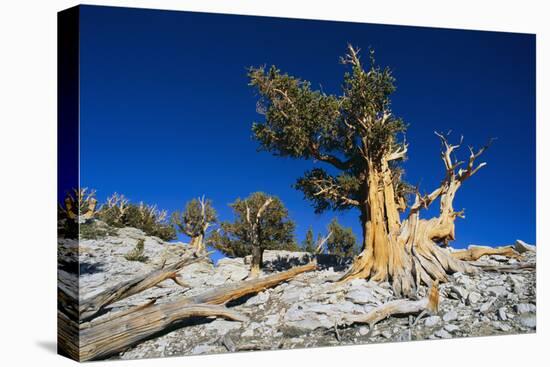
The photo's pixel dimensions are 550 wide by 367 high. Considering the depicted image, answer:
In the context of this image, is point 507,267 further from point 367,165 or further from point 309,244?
point 309,244

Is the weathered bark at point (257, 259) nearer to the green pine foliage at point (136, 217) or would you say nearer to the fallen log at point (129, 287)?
the fallen log at point (129, 287)

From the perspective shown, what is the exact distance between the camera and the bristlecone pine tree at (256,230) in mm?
13000

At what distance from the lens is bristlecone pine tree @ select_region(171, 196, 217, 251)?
41.3 feet

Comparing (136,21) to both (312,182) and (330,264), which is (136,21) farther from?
(330,264)

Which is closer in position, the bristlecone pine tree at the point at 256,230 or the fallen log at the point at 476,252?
the bristlecone pine tree at the point at 256,230

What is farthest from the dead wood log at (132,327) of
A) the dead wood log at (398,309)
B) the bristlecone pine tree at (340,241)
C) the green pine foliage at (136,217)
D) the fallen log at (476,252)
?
the fallen log at (476,252)

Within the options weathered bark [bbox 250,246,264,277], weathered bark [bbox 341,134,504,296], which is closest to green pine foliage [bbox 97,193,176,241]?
weathered bark [bbox 250,246,264,277]

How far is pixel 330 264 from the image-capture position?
13672 mm

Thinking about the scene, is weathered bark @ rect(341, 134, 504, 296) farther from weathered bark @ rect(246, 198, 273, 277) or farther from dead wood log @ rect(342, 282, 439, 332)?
weathered bark @ rect(246, 198, 273, 277)

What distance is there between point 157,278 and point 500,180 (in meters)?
5.62

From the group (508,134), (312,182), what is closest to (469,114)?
(508,134)

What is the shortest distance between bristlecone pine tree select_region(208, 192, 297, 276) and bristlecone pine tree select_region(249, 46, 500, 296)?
58cm

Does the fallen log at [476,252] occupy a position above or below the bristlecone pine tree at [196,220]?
below

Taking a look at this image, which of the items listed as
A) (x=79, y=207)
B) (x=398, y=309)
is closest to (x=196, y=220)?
(x=79, y=207)
